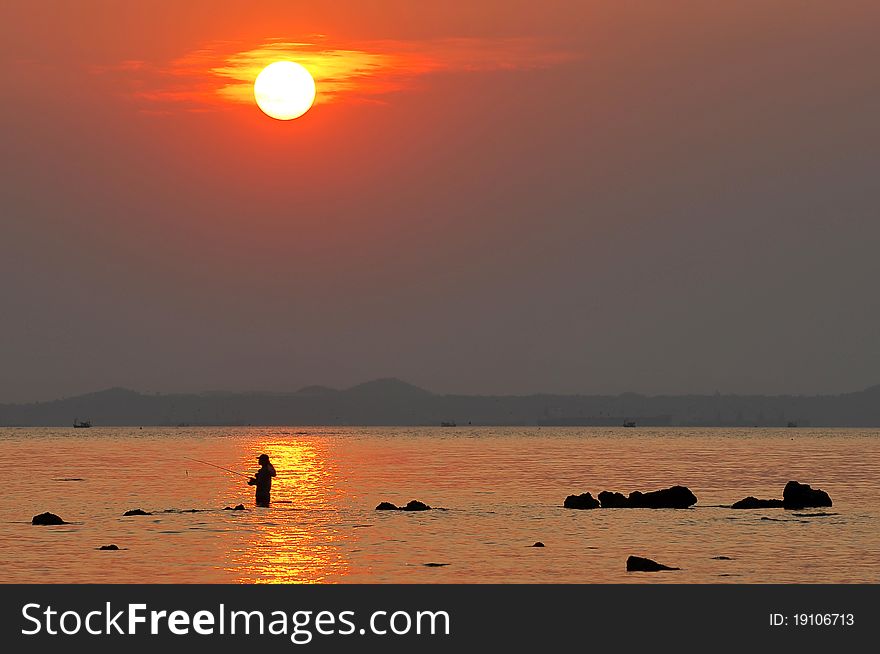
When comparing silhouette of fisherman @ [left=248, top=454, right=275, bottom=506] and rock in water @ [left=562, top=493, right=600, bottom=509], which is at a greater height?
silhouette of fisherman @ [left=248, top=454, right=275, bottom=506]

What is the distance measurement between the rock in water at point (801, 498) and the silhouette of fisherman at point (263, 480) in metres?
29.0

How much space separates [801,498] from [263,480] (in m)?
30.4

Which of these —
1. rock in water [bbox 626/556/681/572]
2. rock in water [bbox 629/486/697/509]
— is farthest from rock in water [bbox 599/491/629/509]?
rock in water [bbox 626/556/681/572]

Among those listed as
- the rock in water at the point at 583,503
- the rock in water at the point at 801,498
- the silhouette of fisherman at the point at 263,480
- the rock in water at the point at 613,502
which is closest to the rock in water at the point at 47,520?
the silhouette of fisherman at the point at 263,480

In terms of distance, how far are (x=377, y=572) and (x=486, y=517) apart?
79.9 ft

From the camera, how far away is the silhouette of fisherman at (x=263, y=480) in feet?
213

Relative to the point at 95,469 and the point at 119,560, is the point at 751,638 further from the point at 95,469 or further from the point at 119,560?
the point at 95,469

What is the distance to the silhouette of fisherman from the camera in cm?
6504

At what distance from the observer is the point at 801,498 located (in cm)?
7469

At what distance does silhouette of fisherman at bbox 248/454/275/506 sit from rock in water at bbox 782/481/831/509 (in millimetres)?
29014

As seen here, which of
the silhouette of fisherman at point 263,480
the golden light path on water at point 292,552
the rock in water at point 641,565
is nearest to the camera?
the golden light path on water at point 292,552

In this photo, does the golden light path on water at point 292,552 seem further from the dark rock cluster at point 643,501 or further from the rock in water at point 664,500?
the rock in water at point 664,500

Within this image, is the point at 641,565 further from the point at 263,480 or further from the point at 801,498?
the point at 801,498

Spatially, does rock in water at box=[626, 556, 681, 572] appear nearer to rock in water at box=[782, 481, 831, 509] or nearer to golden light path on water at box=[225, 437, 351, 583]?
golden light path on water at box=[225, 437, 351, 583]
